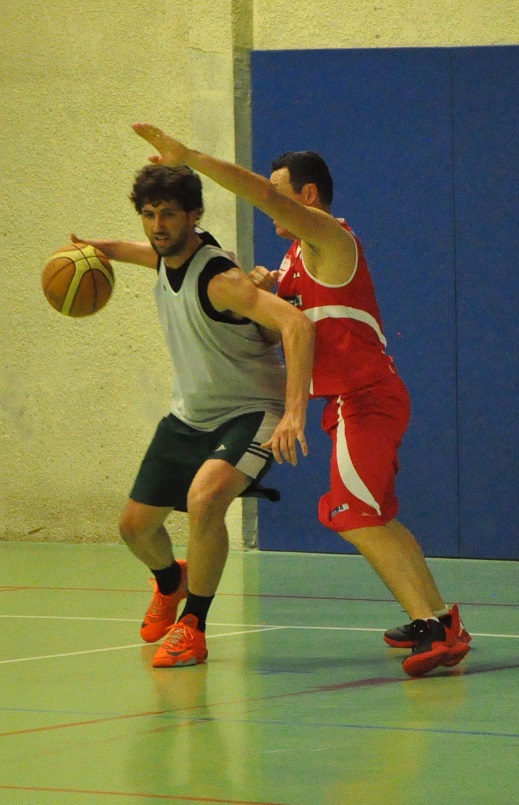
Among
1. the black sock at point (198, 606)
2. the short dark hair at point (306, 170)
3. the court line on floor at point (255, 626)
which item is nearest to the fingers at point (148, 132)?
the short dark hair at point (306, 170)

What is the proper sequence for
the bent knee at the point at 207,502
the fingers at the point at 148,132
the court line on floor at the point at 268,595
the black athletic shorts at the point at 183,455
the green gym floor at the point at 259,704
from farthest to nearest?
1. the court line on floor at the point at 268,595
2. the black athletic shorts at the point at 183,455
3. the bent knee at the point at 207,502
4. the fingers at the point at 148,132
5. the green gym floor at the point at 259,704

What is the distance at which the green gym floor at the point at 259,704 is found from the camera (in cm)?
356

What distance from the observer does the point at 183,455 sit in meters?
5.78

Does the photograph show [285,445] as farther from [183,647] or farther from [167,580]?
[167,580]

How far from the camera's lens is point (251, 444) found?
18.2 ft

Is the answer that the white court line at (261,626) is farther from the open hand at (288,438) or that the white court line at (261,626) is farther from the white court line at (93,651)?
the open hand at (288,438)

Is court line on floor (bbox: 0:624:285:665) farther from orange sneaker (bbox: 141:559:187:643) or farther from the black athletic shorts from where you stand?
the black athletic shorts

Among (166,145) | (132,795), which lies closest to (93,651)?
(166,145)

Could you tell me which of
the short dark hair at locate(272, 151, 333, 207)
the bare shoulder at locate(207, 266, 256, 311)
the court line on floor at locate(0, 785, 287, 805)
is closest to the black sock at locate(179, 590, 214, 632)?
the bare shoulder at locate(207, 266, 256, 311)

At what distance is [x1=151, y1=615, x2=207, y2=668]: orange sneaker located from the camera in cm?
541

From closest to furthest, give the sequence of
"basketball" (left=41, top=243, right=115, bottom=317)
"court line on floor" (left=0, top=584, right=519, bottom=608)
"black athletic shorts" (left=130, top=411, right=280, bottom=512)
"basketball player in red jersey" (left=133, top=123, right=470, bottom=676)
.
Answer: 1. "basketball player in red jersey" (left=133, top=123, right=470, bottom=676)
2. "black athletic shorts" (left=130, top=411, right=280, bottom=512)
3. "basketball" (left=41, top=243, right=115, bottom=317)
4. "court line on floor" (left=0, top=584, right=519, bottom=608)

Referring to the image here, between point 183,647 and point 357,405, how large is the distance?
1.00m

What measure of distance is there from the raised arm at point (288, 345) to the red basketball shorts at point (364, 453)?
0.20 metres

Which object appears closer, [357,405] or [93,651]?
[357,405]
